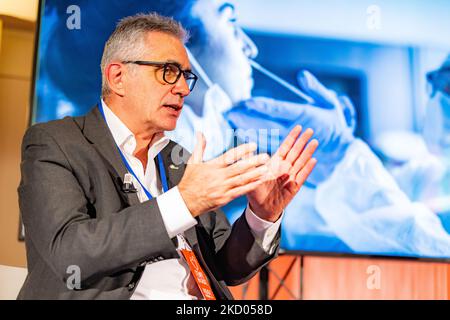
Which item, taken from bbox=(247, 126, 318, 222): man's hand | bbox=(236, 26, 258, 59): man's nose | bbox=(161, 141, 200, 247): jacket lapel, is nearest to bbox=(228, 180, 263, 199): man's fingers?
bbox=(247, 126, 318, 222): man's hand

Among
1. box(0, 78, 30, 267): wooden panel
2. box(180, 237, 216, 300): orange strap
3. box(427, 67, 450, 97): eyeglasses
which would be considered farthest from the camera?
box(0, 78, 30, 267): wooden panel

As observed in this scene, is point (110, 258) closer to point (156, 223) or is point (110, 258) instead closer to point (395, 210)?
point (156, 223)

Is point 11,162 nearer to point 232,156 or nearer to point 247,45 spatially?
point 247,45

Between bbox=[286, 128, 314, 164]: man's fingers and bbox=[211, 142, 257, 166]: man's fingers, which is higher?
bbox=[286, 128, 314, 164]: man's fingers

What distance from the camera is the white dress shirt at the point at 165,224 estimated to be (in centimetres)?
148

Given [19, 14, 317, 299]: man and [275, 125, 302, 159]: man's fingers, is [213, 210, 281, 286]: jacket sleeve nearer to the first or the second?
[19, 14, 317, 299]: man

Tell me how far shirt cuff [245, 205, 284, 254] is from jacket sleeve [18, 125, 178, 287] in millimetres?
445

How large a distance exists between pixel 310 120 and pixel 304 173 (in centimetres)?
170

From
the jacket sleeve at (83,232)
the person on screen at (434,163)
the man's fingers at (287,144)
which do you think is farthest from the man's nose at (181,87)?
the person on screen at (434,163)

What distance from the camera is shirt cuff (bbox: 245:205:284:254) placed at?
6.12ft

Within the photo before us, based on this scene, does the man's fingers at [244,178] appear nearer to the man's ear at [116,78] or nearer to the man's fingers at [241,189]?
the man's fingers at [241,189]
